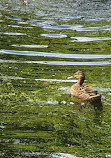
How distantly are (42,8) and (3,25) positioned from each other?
4.13 m

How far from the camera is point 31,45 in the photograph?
48.7 ft

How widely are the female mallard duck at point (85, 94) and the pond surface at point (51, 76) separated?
0.16 metres

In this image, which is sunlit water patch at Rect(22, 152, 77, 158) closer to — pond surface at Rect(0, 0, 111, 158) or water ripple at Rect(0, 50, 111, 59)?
pond surface at Rect(0, 0, 111, 158)

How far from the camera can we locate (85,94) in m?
9.72

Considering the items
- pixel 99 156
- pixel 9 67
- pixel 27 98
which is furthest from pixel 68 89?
pixel 99 156

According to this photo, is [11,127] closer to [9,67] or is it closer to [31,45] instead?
[9,67]

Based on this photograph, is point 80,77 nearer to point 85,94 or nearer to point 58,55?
point 85,94

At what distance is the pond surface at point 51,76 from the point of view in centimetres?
765

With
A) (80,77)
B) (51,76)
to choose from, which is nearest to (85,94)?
(80,77)

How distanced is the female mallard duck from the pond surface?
161 mm

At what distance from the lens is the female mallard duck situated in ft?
30.1

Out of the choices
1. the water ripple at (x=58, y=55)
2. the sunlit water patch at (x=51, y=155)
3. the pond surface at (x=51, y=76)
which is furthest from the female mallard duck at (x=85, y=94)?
the water ripple at (x=58, y=55)

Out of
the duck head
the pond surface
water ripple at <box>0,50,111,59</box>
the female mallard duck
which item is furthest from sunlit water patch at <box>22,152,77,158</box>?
water ripple at <box>0,50,111,59</box>

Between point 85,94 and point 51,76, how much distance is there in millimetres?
1925
